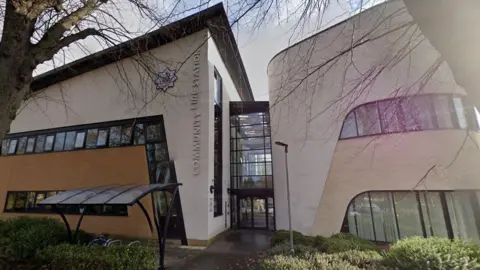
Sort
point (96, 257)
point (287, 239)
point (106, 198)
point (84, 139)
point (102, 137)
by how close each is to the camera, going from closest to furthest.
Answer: point (96, 257)
point (106, 198)
point (287, 239)
point (102, 137)
point (84, 139)

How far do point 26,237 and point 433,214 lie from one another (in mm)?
13274

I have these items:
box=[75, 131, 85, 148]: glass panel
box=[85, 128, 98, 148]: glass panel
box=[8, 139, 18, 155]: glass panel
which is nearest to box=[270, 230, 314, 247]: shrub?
box=[85, 128, 98, 148]: glass panel

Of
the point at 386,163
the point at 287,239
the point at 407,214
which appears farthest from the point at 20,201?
the point at 407,214

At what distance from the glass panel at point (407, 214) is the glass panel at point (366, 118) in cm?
273

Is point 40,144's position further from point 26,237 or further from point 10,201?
point 26,237

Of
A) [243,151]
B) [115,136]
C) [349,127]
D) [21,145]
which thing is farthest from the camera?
[243,151]

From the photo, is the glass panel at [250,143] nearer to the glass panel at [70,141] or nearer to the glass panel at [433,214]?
the glass panel at [433,214]

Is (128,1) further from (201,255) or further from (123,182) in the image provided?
(123,182)

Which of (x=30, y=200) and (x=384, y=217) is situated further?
(x=30, y=200)

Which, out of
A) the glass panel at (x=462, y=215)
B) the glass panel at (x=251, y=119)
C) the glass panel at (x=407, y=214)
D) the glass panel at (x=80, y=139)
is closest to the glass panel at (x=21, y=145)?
the glass panel at (x=80, y=139)

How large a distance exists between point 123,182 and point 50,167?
17.9 ft

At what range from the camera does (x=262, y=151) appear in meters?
16.1

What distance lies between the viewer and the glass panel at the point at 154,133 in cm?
1206

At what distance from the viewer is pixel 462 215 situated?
9.17 meters
